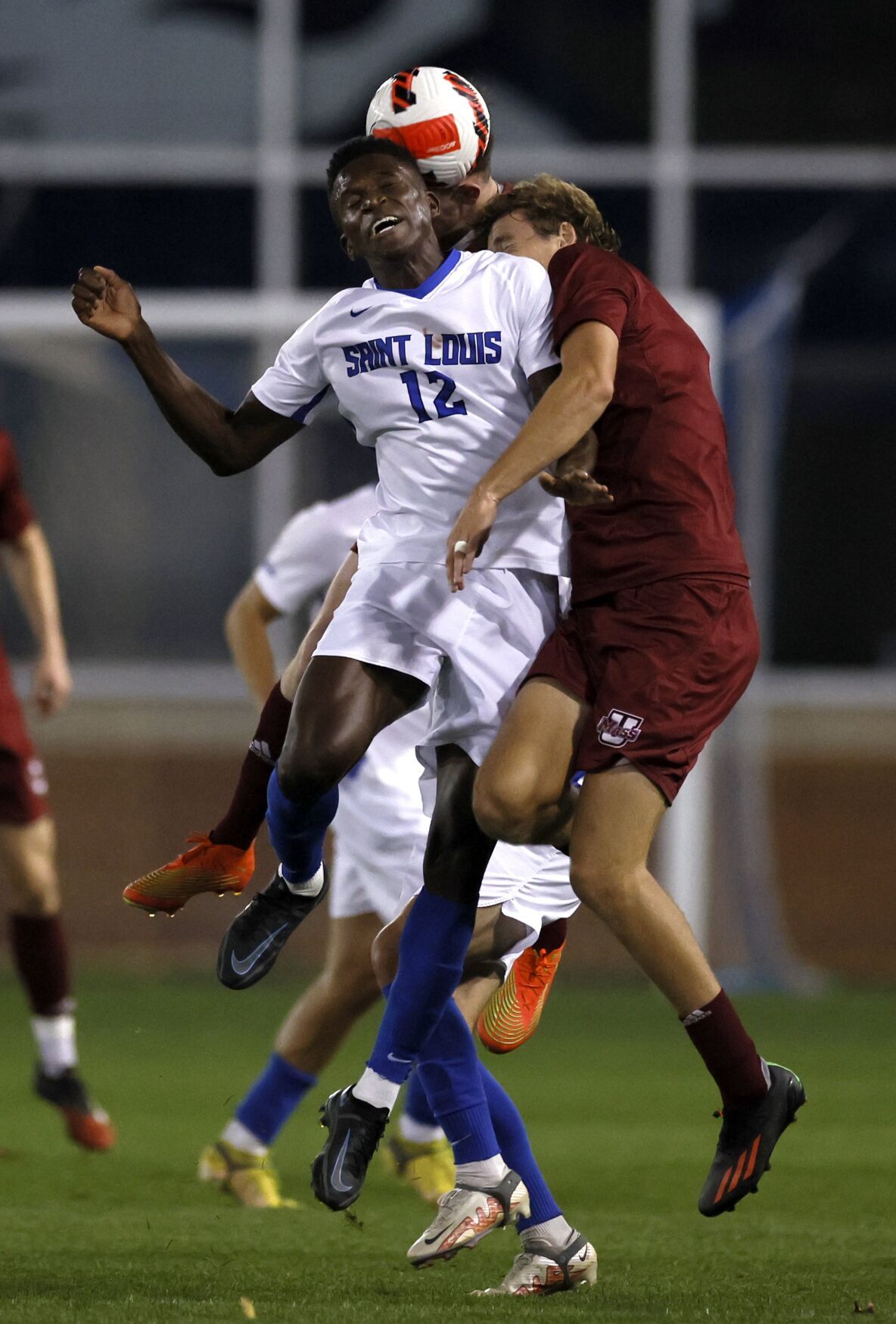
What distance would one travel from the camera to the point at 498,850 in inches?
199

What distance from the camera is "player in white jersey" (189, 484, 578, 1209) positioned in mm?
5559

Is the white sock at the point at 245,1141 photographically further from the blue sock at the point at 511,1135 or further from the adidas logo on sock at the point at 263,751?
the adidas logo on sock at the point at 263,751

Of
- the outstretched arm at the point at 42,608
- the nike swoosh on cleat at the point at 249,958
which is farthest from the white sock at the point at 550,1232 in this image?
the outstretched arm at the point at 42,608

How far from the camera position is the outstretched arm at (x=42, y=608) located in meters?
6.70

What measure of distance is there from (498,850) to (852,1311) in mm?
1473

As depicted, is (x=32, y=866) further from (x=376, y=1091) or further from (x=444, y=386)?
(x=444, y=386)

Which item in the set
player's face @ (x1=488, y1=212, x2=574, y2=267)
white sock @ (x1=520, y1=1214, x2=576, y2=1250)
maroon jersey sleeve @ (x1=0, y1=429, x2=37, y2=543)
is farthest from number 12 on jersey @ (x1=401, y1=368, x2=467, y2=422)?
maroon jersey sleeve @ (x1=0, y1=429, x2=37, y2=543)

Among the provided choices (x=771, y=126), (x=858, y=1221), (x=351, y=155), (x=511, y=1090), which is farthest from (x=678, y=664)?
(x=771, y=126)

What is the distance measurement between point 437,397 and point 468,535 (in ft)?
1.41

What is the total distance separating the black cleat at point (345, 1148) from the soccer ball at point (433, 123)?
76.3 inches

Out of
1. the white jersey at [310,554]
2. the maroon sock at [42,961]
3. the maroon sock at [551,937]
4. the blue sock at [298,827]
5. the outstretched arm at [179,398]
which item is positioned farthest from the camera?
the maroon sock at [42,961]

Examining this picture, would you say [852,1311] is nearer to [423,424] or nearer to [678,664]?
[678,664]

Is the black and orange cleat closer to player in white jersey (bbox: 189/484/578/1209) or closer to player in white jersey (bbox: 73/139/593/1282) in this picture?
player in white jersey (bbox: 189/484/578/1209)

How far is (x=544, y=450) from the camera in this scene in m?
4.01
